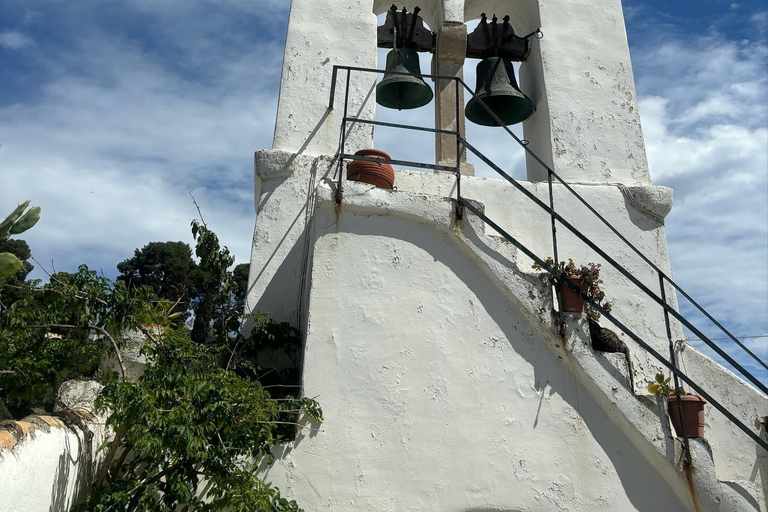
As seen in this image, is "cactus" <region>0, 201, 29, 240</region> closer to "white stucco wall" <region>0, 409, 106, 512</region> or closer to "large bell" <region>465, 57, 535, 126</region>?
"white stucco wall" <region>0, 409, 106, 512</region>

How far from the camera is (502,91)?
7.52 metres

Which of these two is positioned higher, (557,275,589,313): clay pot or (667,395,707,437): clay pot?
(557,275,589,313): clay pot

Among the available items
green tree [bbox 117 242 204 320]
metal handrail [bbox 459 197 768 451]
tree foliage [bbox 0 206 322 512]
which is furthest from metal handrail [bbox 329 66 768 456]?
green tree [bbox 117 242 204 320]

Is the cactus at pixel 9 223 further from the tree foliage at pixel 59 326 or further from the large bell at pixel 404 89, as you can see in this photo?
the large bell at pixel 404 89

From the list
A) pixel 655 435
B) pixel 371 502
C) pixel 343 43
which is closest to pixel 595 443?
pixel 655 435

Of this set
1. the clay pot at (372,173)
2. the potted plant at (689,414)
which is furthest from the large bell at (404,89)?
the potted plant at (689,414)

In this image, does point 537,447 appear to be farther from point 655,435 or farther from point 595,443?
point 655,435

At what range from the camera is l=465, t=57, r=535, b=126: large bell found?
7590 millimetres

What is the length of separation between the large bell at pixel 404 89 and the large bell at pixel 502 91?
25.5 inches

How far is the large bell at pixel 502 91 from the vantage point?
7590 mm

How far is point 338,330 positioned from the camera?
5016 millimetres

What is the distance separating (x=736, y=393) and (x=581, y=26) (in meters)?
4.56

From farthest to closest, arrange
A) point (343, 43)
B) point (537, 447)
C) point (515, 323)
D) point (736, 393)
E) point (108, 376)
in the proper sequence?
point (343, 43), point (736, 393), point (515, 323), point (537, 447), point (108, 376)

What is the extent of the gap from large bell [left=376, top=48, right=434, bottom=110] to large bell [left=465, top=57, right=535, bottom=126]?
648mm
